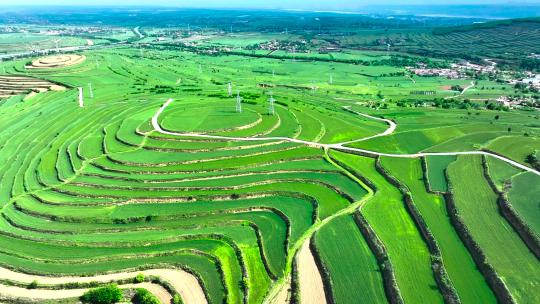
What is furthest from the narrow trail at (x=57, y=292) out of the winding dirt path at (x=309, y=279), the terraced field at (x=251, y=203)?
the winding dirt path at (x=309, y=279)

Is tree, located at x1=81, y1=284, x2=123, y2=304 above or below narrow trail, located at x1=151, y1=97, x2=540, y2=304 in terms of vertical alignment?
below

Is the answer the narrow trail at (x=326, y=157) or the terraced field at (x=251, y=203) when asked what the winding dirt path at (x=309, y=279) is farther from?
the narrow trail at (x=326, y=157)

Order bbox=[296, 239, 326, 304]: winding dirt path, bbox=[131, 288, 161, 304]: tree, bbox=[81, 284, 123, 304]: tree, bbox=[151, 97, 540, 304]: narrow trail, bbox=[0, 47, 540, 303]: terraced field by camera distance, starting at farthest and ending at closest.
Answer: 1. bbox=[0, 47, 540, 303]: terraced field
2. bbox=[151, 97, 540, 304]: narrow trail
3. bbox=[296, 239, 326, 304]: winding dirt path
4. bbox=[81, 284, 123, 304]: tree
5. bbox=[131, 288, 161, 304]: tree

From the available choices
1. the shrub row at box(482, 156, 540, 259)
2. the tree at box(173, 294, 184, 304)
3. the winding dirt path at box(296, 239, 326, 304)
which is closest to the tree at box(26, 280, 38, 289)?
the tree at box(173, 294, 184, 304)

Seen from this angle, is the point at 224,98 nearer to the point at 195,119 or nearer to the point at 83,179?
the point at 195,119

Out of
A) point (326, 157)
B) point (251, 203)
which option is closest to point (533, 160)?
point (326, 157)

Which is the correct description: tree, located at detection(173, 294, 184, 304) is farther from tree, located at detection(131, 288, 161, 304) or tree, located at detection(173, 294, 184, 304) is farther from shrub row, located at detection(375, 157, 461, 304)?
shrub row, located at detection(375, 157, 461, 304)

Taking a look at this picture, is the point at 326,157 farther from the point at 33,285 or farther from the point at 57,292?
the point at 33,285
